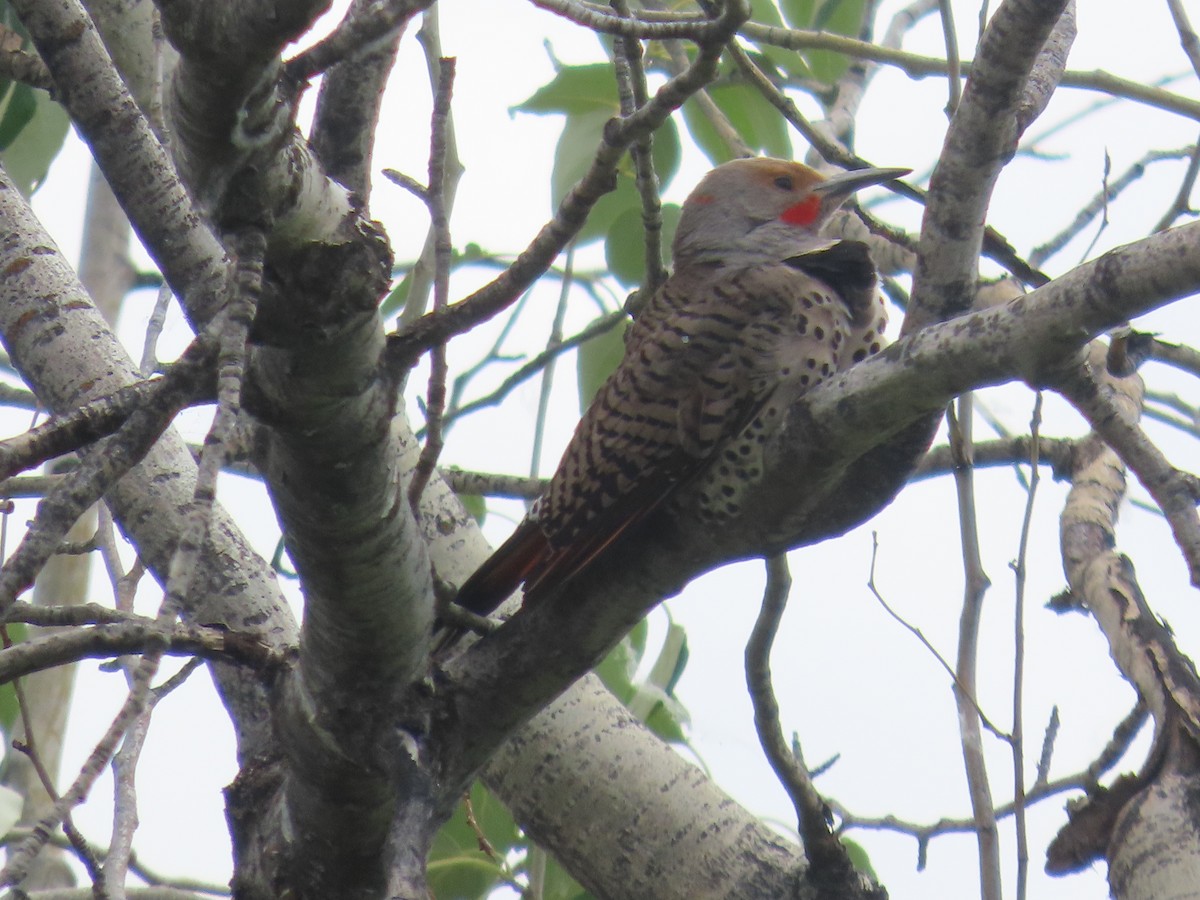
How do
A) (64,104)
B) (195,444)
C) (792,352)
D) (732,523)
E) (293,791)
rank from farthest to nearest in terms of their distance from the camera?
(195,444), (792,352), (293,791), (732,523), (64,104)

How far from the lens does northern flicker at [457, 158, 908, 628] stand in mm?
2361

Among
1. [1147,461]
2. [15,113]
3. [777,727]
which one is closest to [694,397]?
[777,727]

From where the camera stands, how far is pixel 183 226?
1.74 metres

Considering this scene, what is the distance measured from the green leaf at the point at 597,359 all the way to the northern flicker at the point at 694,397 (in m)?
0.26

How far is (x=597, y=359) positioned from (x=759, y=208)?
0.69 meters

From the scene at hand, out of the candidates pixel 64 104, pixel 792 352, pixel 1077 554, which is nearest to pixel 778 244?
pixel 792 352

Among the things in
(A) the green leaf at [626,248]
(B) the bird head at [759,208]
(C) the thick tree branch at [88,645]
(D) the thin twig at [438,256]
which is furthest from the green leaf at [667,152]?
(C) the thick tree branch at [88,645]

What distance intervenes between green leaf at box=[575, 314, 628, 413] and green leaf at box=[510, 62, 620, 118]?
53 centimetres

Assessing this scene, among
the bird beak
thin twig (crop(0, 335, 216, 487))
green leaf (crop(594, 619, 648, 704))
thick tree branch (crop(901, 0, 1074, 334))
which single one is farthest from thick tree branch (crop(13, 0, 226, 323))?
the bird beak

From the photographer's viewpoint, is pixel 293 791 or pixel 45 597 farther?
pixel 45 597

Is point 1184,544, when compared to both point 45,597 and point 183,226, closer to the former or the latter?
point 183,226

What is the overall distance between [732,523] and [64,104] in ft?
3.16

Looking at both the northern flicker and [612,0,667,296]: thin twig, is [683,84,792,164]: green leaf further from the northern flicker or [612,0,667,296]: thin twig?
[612,0,667,296]: thin twig

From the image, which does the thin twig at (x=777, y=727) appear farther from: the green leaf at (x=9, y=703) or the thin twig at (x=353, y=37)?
the green leaf at (x=9, y=703)
